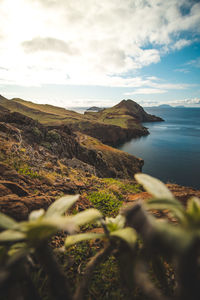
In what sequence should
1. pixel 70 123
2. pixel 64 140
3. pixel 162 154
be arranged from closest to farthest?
1. pixel 64 140
2. pixel 162 154
3. pixel 70 123

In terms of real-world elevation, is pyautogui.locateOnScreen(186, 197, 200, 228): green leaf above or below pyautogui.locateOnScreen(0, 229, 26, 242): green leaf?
above

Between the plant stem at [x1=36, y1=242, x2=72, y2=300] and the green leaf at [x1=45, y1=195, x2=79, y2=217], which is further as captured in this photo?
the green leaf at [x1=45, y1=195, x2=79, y2=217]

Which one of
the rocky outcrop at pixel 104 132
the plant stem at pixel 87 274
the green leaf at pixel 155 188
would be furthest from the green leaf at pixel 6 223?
the rocky outcrop at pixel 104 132

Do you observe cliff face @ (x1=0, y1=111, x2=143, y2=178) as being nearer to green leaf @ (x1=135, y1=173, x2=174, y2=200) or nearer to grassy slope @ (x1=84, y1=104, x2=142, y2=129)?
green leaf @ (x1=135, y1=173, x2=174, y2=200)

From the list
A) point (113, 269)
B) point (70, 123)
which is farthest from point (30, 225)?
point (70, 123)

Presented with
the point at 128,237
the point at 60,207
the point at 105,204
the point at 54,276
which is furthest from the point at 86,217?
the point at 105,204

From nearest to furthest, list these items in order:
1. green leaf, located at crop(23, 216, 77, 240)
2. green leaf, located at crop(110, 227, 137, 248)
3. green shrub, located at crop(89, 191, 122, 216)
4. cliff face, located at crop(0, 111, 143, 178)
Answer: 1. green leaf, located at crop(23, 216, 77, 240)
2. green leaf, located at crop(110, 227, 137, 248)
3. green shrub, located at crop(89, 191, 122, 216)
4. cliff face, located at crop(0, 111, 143, 178)

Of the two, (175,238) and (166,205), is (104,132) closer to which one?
(166,205)

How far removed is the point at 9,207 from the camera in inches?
112

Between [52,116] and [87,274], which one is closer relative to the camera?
[87,274]

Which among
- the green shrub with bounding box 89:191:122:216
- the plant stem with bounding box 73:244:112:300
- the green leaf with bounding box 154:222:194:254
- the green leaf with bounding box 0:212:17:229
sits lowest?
the green shrub with bounding box 89:191:122:216

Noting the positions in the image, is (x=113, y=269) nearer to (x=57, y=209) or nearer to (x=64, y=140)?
(x=57, y=209)

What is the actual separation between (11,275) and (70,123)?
81.9 meters

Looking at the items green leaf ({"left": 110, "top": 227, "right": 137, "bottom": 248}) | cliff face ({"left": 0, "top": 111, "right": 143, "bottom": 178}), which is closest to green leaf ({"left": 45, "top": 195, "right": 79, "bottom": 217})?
green leaf ({"left": 110, "top": 227, "right": 137, "bottom": 248})
